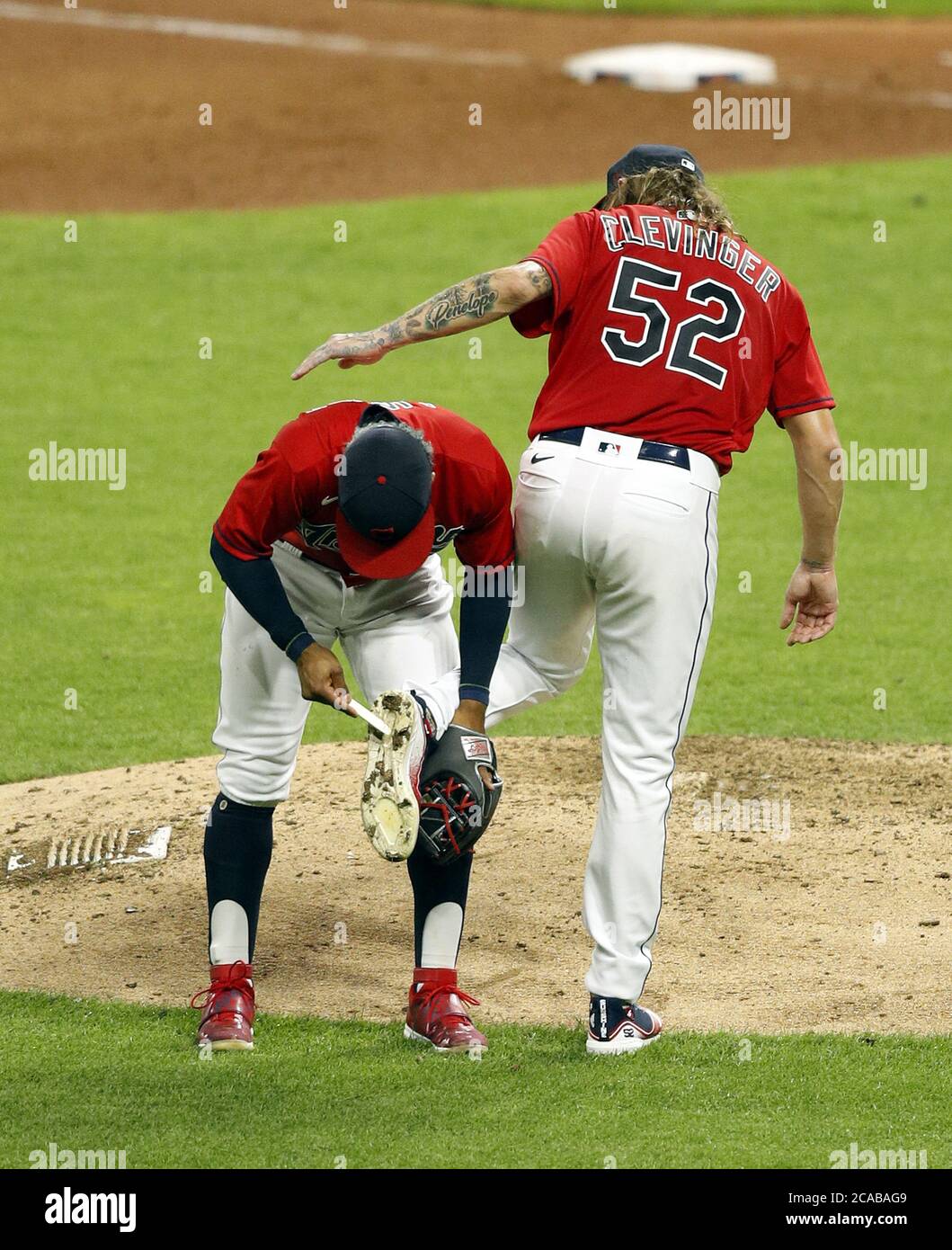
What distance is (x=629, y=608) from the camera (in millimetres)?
3988

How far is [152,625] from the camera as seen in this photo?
8.55m

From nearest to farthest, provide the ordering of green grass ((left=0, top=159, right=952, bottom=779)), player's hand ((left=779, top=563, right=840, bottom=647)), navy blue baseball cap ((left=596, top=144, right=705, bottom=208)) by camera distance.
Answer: navy blue baseball cap ((left=596, top=144, right=705, bottom=208)), player's hand ((left=779, top=563, right=840, bottom=647)), green grass ((left=0, top=159, right=952, bottom=779))

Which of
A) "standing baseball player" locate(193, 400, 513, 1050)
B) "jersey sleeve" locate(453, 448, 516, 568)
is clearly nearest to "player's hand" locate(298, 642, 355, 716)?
"standing baseball player" locate(193, 400, 513, 1050)

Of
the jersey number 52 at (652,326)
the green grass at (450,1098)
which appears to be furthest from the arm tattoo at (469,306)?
the green grass at (450,1098)

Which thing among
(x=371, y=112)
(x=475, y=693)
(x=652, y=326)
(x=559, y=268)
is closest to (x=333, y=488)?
(x=475, y=693)

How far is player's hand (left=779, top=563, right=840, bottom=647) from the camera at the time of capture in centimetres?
440

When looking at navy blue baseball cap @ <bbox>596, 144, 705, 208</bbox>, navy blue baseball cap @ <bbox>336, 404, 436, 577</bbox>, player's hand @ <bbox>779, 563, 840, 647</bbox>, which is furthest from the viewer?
player's hand @ <bbox>779, 563, 840, 647</bbox>

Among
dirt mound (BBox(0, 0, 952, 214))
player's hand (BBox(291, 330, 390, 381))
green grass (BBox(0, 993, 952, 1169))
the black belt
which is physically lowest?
green grass (BBox(0, 993, 952, 1169))

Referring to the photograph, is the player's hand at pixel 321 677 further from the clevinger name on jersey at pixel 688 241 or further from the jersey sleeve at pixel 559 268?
the clevinger name on jersey at pixel 688 241

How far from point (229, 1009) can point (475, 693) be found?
0.97 metres

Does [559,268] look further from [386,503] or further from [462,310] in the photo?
[386,503]

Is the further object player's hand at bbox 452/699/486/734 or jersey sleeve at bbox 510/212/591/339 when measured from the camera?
player's hand at bbox 452/699/486/734

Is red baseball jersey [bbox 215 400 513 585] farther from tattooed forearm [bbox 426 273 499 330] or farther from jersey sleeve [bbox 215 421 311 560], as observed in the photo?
tattooed forearm [bbox 426 273 499 330]

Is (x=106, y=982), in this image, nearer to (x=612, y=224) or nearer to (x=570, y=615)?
(x=570, y=615)
